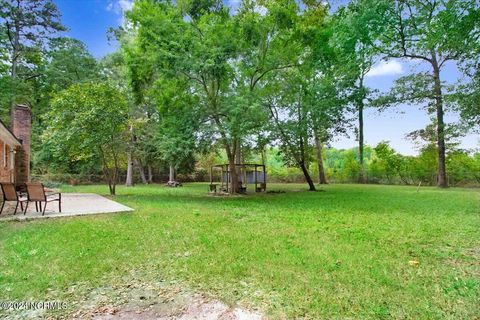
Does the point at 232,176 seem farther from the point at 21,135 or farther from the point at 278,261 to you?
the point at 278,261

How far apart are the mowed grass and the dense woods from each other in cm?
395

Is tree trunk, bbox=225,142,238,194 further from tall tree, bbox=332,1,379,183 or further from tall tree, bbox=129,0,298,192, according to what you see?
tall tree, bbox=332,1,379,183

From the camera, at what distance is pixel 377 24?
6664 mm

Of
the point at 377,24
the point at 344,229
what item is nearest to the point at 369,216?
the point at 344,229

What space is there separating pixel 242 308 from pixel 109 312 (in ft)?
4.09

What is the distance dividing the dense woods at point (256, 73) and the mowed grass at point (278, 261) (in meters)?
3.95

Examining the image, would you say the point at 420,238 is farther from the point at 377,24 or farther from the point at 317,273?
the point at 377,24

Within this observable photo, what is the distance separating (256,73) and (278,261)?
12703 mm

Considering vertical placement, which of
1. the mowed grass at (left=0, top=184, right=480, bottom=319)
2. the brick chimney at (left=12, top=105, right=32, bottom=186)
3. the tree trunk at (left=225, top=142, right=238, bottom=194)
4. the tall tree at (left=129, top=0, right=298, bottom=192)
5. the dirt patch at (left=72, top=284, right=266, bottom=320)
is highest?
the tall tree at (left=129, top=0, right=298, bottom=192)

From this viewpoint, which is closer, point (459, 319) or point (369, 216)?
point (459, 319)

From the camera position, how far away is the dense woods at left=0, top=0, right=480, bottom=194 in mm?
7176

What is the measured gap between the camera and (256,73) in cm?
1567

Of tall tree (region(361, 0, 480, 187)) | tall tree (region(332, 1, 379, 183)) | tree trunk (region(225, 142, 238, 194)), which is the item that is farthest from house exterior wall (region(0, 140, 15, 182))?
tall tree (region(361, 0, 480, 187))

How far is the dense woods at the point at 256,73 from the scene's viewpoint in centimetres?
718
